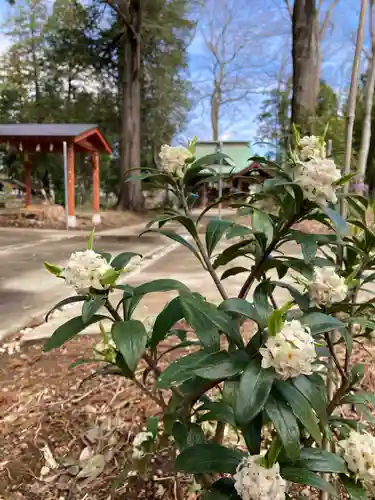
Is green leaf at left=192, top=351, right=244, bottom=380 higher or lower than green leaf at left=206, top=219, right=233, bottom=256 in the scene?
lower

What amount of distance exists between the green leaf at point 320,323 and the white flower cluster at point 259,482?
0.26 metres

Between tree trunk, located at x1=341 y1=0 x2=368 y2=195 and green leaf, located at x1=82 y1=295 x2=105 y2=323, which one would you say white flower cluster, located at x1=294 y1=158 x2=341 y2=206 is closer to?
tree trunk, located at x1=341 y1=0 x2=368 y2=195

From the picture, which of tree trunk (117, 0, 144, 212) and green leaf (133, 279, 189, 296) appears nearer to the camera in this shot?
green leaf (133, 279, 189, 296)

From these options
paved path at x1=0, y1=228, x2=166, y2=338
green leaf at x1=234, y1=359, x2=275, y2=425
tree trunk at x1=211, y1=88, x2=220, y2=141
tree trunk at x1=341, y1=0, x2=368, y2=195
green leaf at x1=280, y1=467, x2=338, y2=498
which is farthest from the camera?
tree trunk at x1=211, y1=88, x2=220, y2=141

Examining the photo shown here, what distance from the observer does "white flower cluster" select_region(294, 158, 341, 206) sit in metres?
0.93

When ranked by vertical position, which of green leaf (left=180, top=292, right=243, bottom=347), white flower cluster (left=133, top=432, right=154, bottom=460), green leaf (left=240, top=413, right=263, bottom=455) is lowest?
white flower cluster (left=133, top=432, right=154, bottom=460)

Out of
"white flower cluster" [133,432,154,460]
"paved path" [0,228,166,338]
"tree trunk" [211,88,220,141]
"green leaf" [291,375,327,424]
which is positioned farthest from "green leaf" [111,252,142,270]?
"tree trunk" [211,88,220,141]

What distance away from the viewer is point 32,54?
950 inches

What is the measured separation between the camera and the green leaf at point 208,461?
88 centimetres

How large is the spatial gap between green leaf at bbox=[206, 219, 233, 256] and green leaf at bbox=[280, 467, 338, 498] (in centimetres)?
56

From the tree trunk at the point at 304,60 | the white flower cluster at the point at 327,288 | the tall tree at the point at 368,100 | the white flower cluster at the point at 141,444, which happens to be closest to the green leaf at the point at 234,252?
the white flower cluster at the point at 327,288

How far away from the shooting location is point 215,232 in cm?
117

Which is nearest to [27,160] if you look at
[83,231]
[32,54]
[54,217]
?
[54,217]

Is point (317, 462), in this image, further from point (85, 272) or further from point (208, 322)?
point (85, 272)
